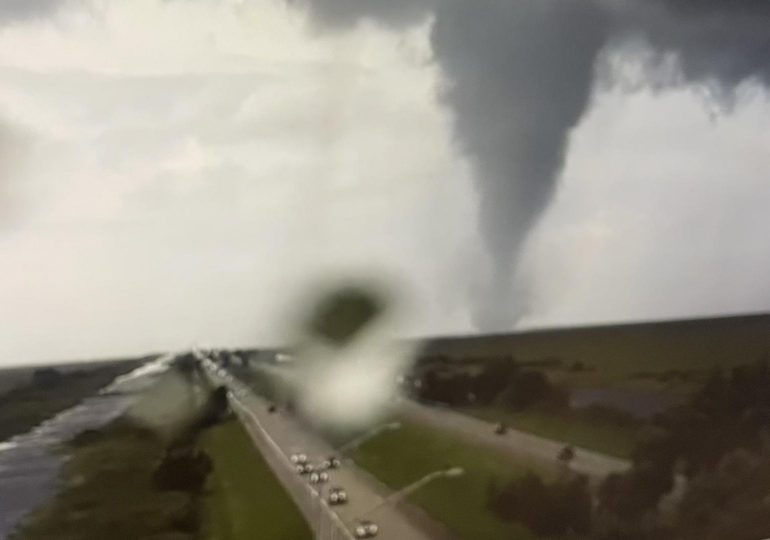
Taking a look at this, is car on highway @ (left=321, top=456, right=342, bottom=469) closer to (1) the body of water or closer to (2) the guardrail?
(2) the guardrail

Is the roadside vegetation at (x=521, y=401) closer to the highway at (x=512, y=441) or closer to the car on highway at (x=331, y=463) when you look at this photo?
the highway at (x=512, y=441)

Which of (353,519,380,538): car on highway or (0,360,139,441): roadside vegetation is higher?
(0,360,139,441): roadside vegetation

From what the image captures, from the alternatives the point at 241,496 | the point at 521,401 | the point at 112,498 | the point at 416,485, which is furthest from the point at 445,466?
the point at 112,498

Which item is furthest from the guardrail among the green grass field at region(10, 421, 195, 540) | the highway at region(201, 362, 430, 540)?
the green grass field at region(10, 421, 195, 540)

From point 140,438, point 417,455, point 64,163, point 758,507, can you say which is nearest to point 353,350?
point 417,455

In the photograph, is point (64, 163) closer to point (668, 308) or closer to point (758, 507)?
point (668, 308)
